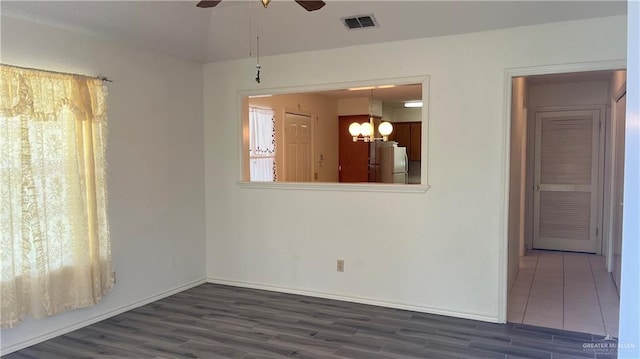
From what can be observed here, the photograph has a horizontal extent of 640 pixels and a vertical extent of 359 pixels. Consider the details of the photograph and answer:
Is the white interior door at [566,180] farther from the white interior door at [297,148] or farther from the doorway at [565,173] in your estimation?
the white interior door at [297,148]

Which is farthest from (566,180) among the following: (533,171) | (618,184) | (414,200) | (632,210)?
(632,210)

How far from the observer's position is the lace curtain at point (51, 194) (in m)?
3.17

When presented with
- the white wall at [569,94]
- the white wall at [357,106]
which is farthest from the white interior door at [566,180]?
the white wall at [357,106]

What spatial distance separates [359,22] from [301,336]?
2.72 metres

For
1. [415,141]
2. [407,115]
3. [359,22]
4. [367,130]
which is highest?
[359,22]

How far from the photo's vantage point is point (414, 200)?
413cm

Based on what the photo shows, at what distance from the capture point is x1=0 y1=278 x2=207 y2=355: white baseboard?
3320 mm

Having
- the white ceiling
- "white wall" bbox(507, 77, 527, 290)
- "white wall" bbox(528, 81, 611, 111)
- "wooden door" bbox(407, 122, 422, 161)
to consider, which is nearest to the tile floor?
"white wall" bbox(507, 77, 527, 290)

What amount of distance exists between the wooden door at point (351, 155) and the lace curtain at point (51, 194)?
15.8 feet

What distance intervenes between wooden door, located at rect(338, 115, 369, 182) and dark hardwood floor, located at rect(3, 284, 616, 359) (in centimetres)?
395

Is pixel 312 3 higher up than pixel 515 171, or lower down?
higher up

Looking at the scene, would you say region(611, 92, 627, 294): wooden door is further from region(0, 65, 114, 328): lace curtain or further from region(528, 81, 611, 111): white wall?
region(0, 65, 114, 328): lace curtain

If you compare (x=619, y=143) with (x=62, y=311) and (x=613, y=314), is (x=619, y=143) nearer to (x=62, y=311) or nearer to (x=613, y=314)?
(x=613, y=314)

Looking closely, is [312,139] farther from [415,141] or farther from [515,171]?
[515,171]
